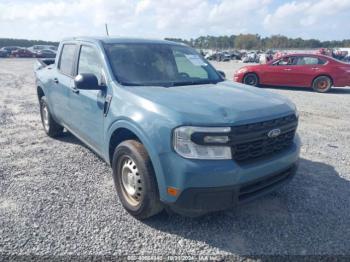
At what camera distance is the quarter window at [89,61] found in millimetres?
3715

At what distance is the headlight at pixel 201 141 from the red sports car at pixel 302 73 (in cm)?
1101

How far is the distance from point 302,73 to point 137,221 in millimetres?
11195

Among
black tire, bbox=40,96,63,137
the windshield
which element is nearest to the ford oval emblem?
the windshield

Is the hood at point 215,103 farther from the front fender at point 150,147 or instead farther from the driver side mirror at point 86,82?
the driver side mirror at point 86,82

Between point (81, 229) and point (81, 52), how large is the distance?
247 centimetres

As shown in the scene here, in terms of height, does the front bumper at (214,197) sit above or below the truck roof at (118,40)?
below

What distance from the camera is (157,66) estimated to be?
3820 millimetres

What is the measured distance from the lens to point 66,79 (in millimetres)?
4539

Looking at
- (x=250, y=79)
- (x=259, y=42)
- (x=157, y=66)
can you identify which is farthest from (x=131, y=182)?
(x=259, y=42)

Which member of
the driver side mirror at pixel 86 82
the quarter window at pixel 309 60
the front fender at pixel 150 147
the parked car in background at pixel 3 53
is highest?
the driver side mirror at pixel 86 82

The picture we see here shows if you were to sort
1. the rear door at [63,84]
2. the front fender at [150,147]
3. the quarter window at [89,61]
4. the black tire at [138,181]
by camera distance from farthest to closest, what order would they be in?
1. the rear door at [63,84]
2. the quarter window at [89,61]
3. the black tire at [138,181]
4. the front fender at [150,147]

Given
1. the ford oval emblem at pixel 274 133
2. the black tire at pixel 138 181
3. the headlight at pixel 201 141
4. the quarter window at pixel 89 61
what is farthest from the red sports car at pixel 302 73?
the headlight at pixel 201 141

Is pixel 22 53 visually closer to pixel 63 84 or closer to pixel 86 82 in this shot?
pixel 63 84

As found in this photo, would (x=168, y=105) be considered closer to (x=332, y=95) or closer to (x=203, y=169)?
(x=203, y=169)
